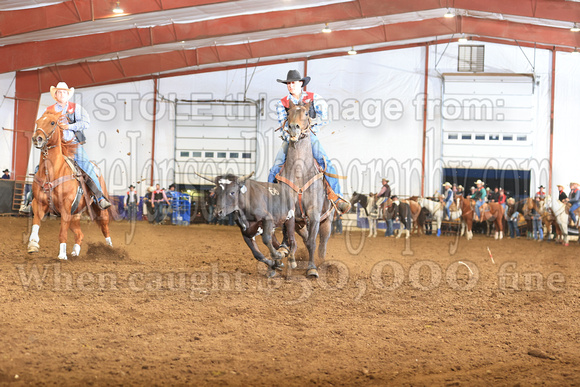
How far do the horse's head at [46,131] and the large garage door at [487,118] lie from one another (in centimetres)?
1877

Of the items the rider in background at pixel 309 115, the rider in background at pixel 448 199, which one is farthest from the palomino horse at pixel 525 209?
the rider in background at pixel 309 115

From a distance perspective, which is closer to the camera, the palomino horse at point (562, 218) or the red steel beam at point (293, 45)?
the palomino horse at point (562, 218)

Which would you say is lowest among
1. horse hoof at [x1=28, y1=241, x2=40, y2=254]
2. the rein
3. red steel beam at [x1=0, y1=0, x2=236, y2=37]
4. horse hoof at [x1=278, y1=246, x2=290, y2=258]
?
horse hoof at [x1=28, y1=241, x2=40, y2=254]

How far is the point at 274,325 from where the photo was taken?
16.8 ft

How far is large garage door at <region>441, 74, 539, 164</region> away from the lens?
23.6 metres

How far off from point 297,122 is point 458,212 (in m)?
15.6

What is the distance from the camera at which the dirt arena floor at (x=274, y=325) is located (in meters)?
3.82

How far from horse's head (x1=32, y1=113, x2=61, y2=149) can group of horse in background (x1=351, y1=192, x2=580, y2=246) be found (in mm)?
14102

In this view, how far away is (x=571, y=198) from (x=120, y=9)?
14512mm

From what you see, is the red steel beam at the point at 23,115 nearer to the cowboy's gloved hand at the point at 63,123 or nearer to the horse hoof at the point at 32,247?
the cowboy's gloved hand at the point at 63,123

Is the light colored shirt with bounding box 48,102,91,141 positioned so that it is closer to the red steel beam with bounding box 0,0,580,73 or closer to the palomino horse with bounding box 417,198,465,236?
the red steel beam with bounding box 0,0,580,73

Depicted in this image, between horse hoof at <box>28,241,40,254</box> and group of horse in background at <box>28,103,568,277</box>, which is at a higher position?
group of horse in background at <box>28,103,568,277</box>

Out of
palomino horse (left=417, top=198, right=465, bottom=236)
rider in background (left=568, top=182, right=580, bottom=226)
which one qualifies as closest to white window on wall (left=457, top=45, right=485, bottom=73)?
palomino horse (left=417, top=198, right=465, bottom=236)

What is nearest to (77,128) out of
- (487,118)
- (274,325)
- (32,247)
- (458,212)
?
(32,247)
